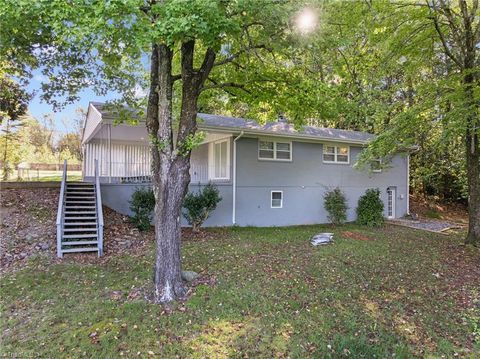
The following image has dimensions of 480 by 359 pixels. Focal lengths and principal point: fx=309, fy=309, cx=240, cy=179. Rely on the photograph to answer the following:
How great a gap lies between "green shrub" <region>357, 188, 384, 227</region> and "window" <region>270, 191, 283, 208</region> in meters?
3.92

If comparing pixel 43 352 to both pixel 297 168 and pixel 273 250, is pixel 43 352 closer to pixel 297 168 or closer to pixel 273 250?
pixel 273 250

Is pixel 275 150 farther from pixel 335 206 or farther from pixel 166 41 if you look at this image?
pixel 166 41

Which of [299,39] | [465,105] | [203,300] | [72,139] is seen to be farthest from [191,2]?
[72,139]

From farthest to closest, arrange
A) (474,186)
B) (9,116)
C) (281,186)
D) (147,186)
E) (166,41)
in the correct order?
(9,116)
(281,186)
(147,186)
(474,186)
(166,41)

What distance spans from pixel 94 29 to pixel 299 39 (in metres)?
3.52

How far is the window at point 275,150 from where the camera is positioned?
12.8 m

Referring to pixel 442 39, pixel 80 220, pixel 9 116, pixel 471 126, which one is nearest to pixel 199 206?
pixel 80 220

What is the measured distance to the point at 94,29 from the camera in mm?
4387

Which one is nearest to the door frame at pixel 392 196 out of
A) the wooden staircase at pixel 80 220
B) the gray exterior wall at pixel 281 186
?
the gray exterior wall at pixel 281 186

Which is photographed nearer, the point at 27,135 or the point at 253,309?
the point at 253,309

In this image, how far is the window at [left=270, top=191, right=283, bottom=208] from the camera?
1302 cm

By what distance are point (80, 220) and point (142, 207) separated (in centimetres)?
179

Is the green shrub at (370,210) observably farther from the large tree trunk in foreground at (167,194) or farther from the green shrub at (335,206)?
the large tree trunk in foreground at (167,194)

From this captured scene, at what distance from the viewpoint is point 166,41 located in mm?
4473
